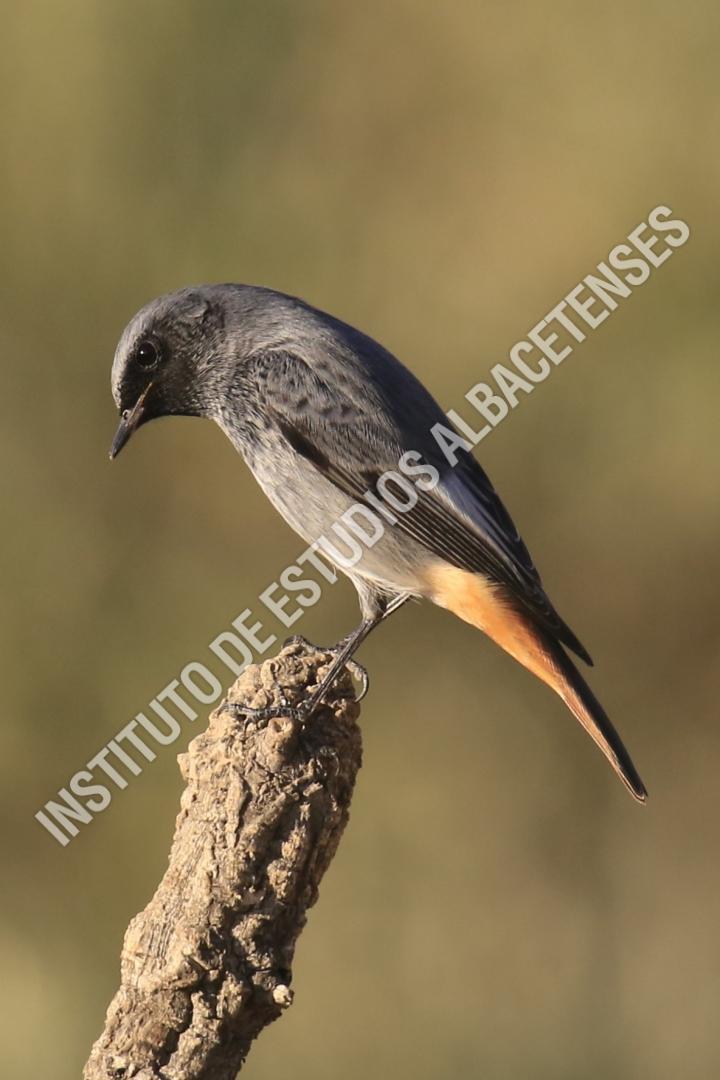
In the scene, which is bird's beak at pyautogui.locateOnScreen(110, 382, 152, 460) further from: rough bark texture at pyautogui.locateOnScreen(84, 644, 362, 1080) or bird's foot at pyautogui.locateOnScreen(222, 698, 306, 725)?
rough bark texture at pyautogui.locateOnScreen(84, 644, 362, 1080)

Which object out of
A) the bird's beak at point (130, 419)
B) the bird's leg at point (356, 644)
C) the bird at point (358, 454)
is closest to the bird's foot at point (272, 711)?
A: the bird's leg at point (356, 644)

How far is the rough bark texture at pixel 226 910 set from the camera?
3.11 meters

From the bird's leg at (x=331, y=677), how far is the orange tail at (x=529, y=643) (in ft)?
0.75

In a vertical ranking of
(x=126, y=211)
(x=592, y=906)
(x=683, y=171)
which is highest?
(x=683, y=171)

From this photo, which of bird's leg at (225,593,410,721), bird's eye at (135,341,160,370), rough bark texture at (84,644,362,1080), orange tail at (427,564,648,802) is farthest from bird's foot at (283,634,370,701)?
bird's eye at (135,341,160,370)

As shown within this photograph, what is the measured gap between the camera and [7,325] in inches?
260

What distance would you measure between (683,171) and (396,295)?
1.50 m

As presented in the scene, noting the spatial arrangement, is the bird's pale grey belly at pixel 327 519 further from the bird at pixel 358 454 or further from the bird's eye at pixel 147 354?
the bird's eye at pixel 147 354

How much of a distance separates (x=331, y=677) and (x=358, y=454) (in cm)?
85

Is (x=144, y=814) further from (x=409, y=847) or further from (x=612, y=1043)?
(x=612, y=1043)

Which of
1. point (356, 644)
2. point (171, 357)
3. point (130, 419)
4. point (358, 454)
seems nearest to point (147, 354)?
point (171, 357)

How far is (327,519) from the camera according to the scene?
14.3 feet

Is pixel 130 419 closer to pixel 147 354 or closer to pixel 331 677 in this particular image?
pixel 147 354

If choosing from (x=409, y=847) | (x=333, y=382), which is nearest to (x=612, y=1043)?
(x=409, y=847)
